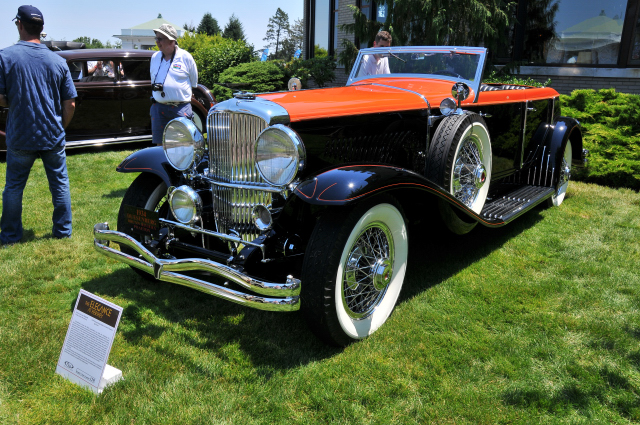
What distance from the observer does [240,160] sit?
2758mm

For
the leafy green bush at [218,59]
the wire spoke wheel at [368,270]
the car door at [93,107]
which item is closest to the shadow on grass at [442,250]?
the wire spoke wheel at [368,270]

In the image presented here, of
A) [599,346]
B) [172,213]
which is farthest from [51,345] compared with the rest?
[599,346]

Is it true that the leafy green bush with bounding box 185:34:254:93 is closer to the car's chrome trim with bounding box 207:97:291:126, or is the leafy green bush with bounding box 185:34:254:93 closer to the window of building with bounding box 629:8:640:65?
the window of building with bounding box 629:8:640:65

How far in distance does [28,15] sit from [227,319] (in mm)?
2928

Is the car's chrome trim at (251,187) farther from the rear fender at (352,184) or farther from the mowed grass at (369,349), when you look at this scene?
the mowed grass at (369,349)

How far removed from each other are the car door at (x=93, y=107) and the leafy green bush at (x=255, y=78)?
3844 mm

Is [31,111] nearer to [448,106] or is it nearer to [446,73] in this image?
[448,106]

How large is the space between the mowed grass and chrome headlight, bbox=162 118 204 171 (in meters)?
0.92

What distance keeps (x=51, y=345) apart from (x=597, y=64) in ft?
30.9

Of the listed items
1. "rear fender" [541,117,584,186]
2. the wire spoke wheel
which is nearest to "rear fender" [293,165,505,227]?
the wire spoke wheel

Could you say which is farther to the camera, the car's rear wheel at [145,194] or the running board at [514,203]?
the running board at [514,203]

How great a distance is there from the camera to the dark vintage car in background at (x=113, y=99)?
764 cm

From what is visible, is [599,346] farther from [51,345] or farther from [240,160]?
[51,345]

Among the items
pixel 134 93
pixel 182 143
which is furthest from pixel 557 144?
pixel 134 93
